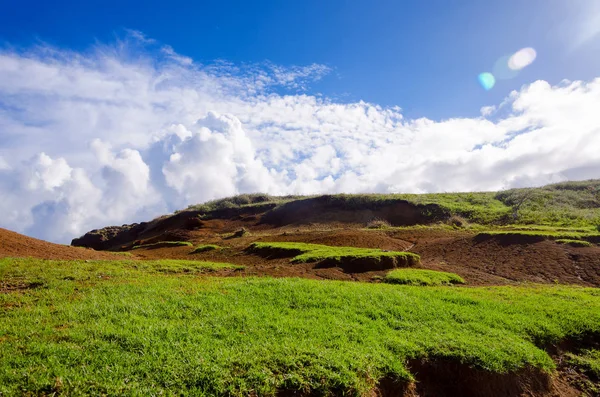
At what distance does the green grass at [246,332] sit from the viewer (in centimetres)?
534

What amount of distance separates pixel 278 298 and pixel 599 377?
25.4 feet

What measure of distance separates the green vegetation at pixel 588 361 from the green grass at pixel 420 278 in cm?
590

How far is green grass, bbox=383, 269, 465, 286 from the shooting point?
1445cm

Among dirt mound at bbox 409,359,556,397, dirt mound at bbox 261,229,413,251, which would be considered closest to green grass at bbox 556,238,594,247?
dirt mound at bbox 261,229,413,251

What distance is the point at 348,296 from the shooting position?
33.7 ft

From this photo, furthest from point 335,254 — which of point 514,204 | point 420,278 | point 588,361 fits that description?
point 514,204

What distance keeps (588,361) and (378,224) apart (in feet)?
88.8

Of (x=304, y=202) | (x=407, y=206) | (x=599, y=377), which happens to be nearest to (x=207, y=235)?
(x=304, y=202)

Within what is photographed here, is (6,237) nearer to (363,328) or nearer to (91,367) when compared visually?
(91,367)

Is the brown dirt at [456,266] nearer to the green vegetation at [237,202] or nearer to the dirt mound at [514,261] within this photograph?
the dirt mound at [514,261]

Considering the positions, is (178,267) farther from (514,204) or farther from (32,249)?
(514,204)

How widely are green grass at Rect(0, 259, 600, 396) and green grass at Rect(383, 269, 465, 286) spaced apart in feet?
7.76

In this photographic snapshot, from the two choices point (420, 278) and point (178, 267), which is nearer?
point (420, 278)

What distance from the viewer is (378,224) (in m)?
35.3
